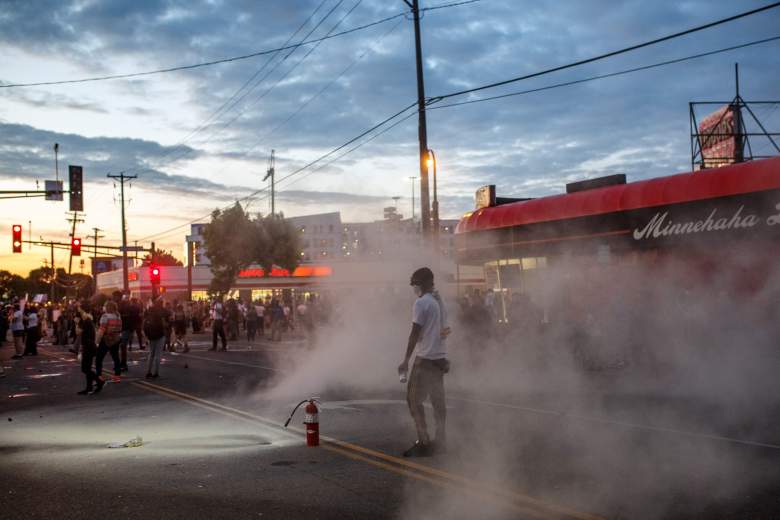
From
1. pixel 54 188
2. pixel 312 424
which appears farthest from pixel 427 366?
pixel 54 188

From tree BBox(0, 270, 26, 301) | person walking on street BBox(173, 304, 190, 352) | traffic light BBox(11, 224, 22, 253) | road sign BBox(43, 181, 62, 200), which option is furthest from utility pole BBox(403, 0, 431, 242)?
tree BBox(0, 270, 26, 301)

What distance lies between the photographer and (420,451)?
664cm

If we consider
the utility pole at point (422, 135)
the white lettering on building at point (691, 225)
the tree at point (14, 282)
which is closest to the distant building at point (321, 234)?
the tree at point (14, 282)

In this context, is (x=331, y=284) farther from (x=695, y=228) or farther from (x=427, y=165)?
(x=695, y=228)

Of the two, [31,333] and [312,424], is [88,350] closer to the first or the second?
[312,424]

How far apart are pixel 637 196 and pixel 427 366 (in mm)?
9763

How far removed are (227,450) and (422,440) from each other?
2073 mm

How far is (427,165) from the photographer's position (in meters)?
19.2

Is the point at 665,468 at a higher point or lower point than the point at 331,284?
lower

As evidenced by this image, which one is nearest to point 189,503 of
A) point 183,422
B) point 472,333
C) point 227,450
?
point 227,450

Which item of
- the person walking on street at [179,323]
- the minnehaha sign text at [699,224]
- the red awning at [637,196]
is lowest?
the person walking on street at [179,323]

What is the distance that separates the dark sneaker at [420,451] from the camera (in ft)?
21.7

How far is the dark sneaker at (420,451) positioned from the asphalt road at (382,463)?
0.40 feet

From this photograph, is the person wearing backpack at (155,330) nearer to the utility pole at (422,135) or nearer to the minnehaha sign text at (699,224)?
the utility pole at (422,135)
